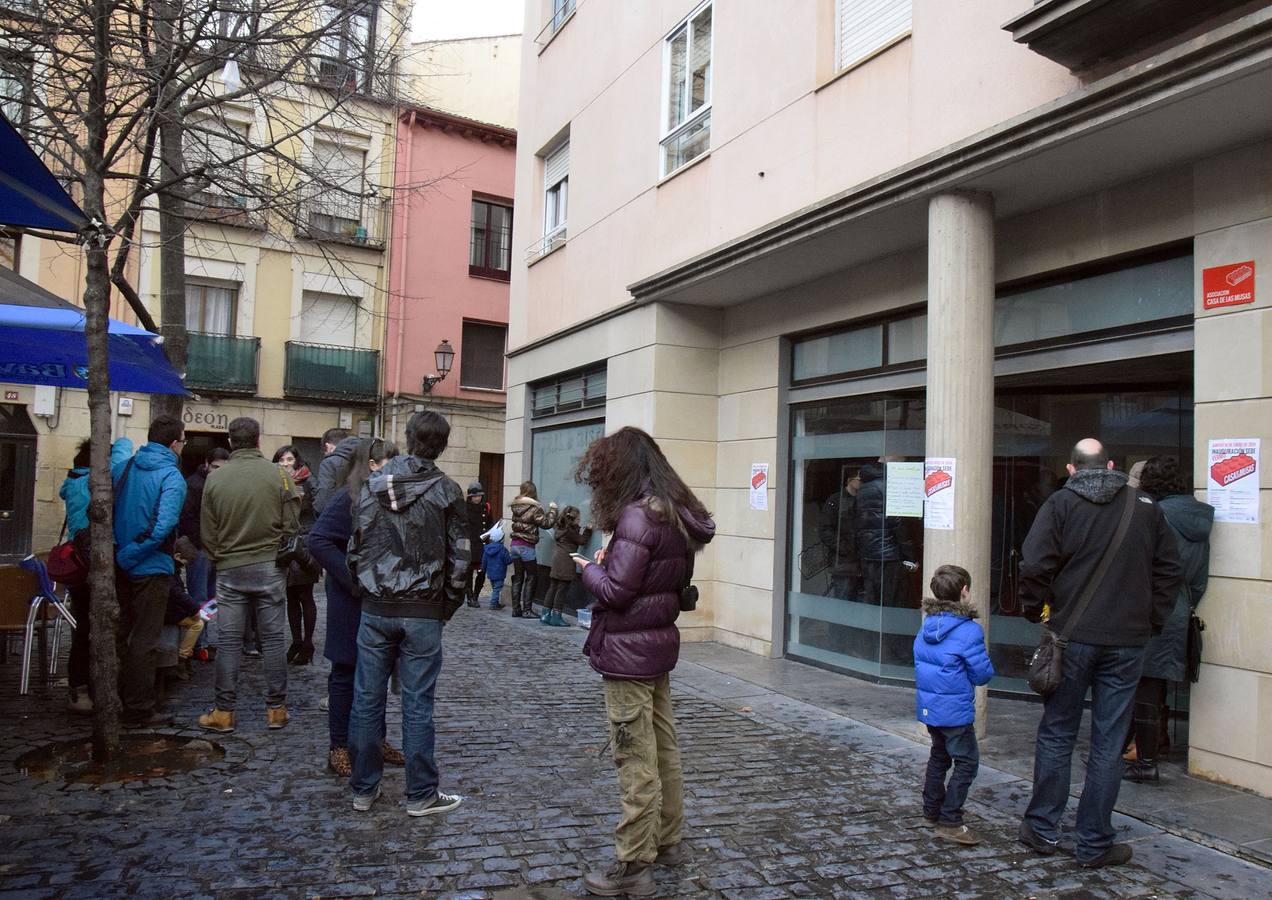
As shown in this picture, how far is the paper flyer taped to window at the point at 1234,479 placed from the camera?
543cm

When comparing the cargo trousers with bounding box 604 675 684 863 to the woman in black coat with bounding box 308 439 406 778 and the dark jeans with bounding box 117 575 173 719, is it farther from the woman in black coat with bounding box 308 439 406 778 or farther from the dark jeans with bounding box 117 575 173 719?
the dark jeans with bounding box 117 575 173 719

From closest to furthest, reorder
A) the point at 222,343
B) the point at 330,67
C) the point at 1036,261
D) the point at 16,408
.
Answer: the point at 1036,261, the point at 330,67, the point at 16,408, the point at 222,343

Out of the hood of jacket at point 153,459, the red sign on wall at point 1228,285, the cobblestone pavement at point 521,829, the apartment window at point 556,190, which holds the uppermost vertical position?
the apartment window at point 556,190

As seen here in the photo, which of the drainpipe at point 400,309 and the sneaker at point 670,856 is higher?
the drainpipe at point 400,309

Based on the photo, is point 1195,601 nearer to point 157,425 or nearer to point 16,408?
point 157,425

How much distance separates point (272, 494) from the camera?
6215mm

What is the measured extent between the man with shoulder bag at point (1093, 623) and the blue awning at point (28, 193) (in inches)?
199

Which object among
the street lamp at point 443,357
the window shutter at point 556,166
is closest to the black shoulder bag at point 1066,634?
the window shutter at point 556,166

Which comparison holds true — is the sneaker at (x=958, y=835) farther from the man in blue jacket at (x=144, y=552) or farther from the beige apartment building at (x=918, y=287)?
the man in blue jacket at (x=144, y=552)

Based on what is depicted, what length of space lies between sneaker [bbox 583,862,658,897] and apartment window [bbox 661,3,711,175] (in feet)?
26.2

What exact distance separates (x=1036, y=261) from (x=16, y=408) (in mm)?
19089

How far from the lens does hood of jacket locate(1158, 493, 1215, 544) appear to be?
5.56 m

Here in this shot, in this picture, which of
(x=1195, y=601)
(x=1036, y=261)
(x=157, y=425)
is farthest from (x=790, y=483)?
(x=157, y=425)

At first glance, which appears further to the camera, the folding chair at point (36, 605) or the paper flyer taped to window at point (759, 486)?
the paper flyer taped to window at point (759, 486)
